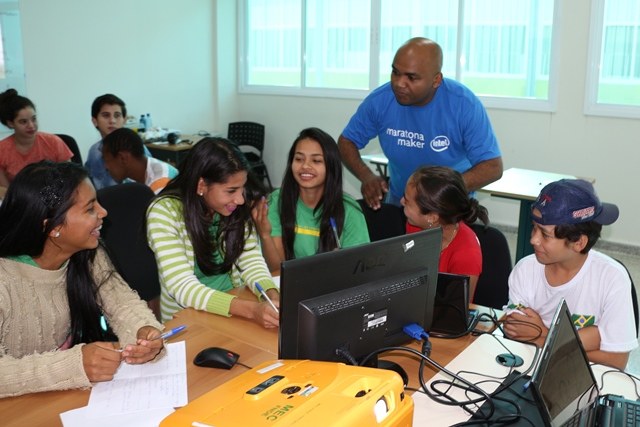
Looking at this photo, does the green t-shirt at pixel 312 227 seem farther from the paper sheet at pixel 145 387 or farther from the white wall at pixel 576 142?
the white wall at pixel 576 142

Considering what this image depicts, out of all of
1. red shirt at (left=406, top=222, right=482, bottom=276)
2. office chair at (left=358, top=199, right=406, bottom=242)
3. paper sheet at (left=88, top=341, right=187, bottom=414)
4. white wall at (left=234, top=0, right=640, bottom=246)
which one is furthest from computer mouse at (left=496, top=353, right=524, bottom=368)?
white wall at (left=234, top=0, right=640, bottom=246)

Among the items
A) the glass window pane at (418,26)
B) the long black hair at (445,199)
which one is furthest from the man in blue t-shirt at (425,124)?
the glass window pane at (418,26)

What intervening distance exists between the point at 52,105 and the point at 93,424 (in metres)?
4.62

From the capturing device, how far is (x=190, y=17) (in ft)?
21.3

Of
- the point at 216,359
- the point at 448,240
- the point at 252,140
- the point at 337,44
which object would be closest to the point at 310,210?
the point at 448,240

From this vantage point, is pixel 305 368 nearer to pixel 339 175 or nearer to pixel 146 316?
pixel 146 316

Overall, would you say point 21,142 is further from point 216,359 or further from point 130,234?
point 216,359

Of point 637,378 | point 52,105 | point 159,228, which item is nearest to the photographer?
point 637,378

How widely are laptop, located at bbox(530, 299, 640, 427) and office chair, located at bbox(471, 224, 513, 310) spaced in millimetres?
723

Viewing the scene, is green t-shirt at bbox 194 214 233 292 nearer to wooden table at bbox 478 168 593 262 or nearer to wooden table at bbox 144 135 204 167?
wooden table at bbox 478 168 593 262

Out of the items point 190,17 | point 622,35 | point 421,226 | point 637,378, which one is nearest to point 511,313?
point 637,378

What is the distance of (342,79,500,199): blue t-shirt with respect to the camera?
112 inches

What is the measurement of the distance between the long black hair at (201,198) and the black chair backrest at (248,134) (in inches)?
176

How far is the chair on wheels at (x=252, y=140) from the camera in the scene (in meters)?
6.66
